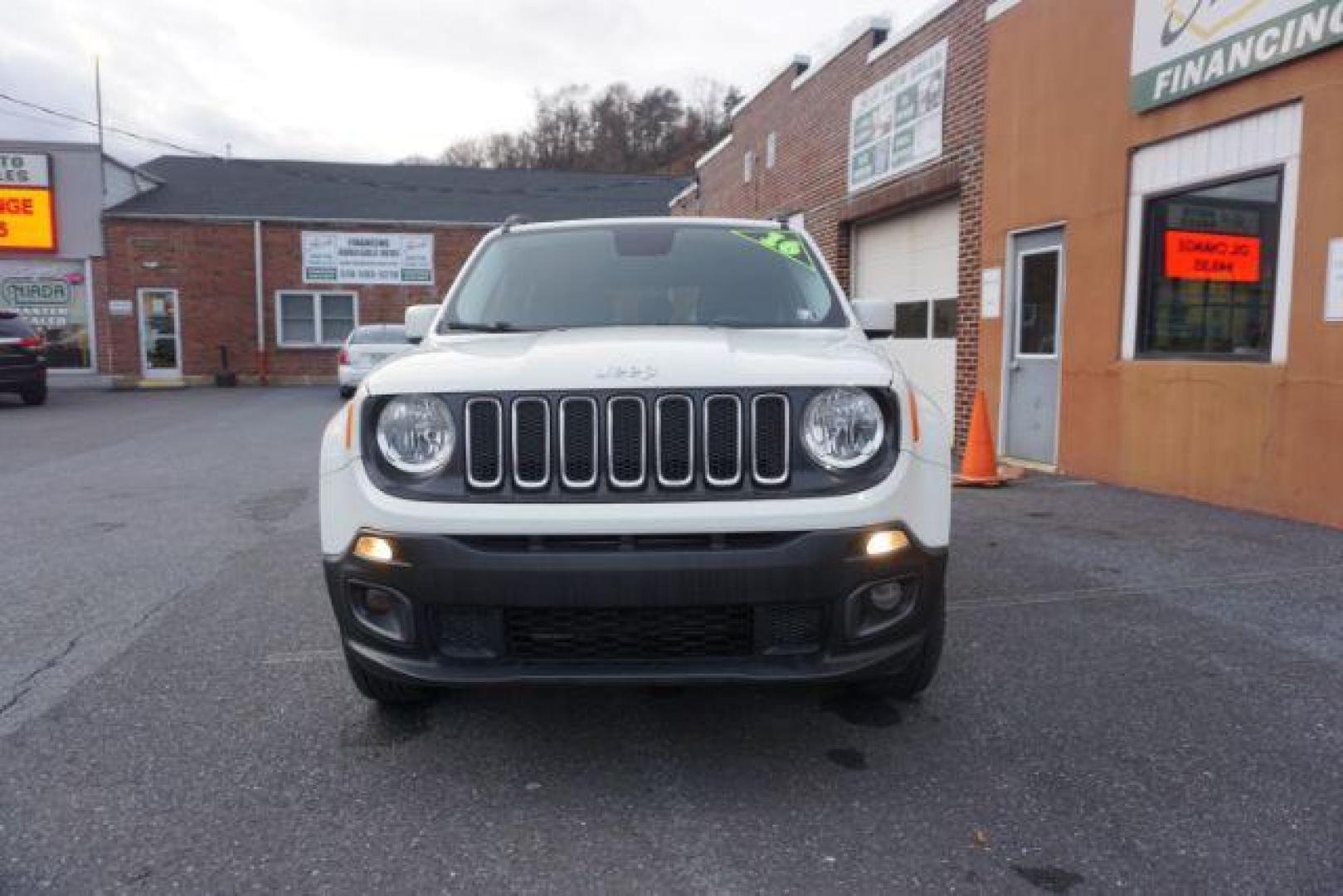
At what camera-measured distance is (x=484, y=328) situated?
364cm

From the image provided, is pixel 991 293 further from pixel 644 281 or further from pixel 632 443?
pixel 632 443

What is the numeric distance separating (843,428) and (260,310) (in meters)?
26.9

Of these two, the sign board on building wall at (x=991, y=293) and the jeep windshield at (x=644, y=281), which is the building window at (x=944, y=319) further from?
the jeep windshield at (x=644, y=281)

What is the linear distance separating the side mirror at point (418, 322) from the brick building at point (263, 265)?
76.9 feet

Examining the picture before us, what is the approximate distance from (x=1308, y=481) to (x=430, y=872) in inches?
248

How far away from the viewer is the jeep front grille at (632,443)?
2.64 m

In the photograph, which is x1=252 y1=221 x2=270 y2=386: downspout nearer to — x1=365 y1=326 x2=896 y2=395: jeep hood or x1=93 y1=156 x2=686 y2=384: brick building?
x1=93 y1=156 x2=686 y2=384: brick building

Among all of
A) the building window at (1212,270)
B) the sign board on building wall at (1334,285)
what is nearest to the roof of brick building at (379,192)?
the building window at (1212,270)

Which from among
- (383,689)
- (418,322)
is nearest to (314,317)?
(418,322)

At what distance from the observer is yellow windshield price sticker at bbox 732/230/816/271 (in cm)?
411

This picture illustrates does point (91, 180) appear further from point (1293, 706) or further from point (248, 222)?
point (1293, 706)

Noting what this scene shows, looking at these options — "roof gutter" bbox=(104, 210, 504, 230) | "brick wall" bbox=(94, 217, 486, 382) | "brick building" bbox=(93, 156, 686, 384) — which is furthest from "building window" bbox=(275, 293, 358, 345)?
"roof gutter" bbox=(104, 210, 504, 230)

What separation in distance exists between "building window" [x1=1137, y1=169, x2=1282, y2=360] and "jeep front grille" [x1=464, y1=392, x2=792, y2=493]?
5.66 metres

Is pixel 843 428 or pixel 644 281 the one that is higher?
pixel 644 281
